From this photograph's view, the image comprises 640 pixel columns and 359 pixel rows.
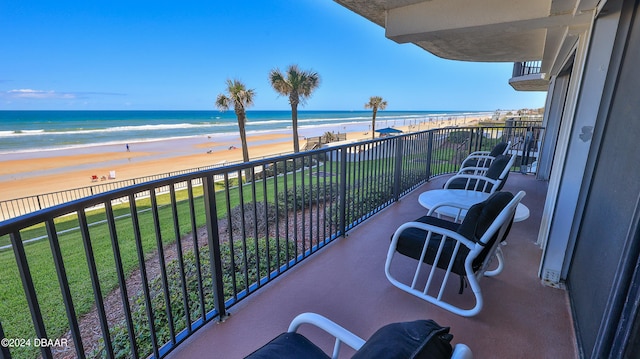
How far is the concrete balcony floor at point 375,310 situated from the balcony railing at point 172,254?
0.47 feet

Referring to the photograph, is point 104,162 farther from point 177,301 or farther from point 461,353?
point 461,353

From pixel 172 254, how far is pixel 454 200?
14.3ft

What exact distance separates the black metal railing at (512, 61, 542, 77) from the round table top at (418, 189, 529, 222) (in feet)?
29.7

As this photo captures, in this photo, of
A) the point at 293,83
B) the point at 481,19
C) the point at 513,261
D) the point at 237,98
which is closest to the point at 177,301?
the point at 513,261

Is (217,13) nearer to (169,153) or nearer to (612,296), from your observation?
(169,153)

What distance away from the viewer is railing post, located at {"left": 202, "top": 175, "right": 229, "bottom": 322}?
159 centimetres

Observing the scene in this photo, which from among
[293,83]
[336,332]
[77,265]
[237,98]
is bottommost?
[77,265]

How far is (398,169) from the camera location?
4.02 metres

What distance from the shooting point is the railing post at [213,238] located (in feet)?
Answer: 5.20

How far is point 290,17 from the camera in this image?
30.8 m

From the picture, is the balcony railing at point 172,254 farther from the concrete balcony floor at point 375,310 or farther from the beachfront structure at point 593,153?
the beachfront structure at point 593,153

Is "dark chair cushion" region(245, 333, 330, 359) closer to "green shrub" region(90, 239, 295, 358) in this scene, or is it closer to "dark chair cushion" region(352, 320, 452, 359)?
"dark chair cushion" region(352, 320, 452, 359)

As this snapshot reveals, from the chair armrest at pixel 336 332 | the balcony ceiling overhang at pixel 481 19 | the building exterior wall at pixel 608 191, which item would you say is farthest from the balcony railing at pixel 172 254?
the building exterior wall at pixel 608 191

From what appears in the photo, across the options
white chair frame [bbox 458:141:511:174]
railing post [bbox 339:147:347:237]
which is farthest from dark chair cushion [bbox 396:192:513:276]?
white chair frame [bbox 458:141:511:174]
